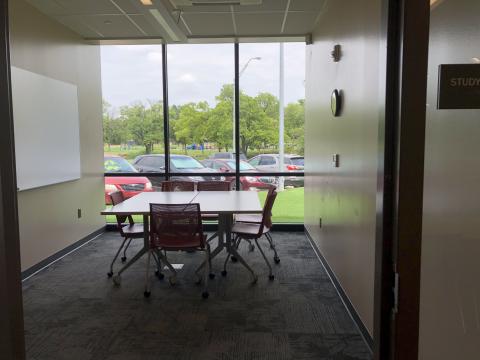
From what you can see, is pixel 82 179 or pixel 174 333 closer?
pixel 174 333

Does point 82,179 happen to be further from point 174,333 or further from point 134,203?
point 174,333

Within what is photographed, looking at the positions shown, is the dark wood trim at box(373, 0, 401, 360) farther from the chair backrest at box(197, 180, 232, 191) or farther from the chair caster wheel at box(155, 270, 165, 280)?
the chair backrest at box(197, 180, 232, 191)

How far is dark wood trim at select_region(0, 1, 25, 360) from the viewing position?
1.34 m

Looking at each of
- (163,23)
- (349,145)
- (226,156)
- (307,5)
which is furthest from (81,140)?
(349,145)

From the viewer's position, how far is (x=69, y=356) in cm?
282

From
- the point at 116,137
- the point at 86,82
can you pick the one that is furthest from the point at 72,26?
the point at 116,137

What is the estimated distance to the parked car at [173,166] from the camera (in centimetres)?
678

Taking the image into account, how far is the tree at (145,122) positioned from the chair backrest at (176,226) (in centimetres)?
317

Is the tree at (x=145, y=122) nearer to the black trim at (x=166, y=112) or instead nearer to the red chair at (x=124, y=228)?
the black trim at (x=166, y=112)

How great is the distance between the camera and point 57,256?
510 centimetres

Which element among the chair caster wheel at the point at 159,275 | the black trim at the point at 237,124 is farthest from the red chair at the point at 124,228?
the black trim at the point at 237,124

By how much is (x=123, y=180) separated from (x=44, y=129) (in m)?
2.19

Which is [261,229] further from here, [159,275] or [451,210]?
[451,210]

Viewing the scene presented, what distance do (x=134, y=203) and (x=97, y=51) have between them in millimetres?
3181
